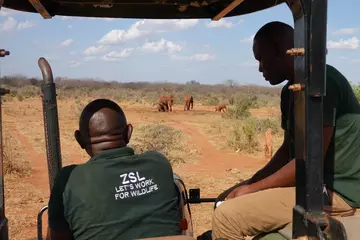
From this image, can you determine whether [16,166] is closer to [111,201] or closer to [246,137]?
[246,137]

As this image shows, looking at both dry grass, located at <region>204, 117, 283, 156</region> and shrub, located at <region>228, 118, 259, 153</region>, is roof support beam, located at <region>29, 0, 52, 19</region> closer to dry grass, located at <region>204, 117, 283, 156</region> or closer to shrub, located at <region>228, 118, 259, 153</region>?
dry grass, located at <region>204, 117, 283, 156</region>

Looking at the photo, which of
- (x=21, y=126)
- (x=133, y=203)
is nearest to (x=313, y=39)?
(x=133, y=203)

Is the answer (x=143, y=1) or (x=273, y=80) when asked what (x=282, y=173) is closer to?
(x=273, y=80)

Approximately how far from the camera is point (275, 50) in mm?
2697

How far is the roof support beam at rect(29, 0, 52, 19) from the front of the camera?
2.73 metres

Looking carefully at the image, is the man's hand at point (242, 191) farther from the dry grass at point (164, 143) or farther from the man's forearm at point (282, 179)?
the dry grass at point (164, 143)

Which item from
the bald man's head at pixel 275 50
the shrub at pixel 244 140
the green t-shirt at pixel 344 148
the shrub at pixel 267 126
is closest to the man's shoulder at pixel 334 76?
the green t-shirt at pixel 344 148

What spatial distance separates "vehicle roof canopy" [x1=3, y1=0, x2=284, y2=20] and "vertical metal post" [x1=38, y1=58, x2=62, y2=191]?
394 mm

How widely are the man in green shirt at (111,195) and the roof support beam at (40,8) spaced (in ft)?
2.80

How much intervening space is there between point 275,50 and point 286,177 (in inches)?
28.4

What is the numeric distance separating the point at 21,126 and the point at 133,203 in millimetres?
21460

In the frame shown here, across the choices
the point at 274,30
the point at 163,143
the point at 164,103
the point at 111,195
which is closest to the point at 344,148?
the point at 274,30

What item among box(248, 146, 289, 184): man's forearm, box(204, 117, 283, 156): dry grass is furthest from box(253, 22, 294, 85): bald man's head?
box(204, 117, 283, 156): dry grass

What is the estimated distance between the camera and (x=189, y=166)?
41.9 feet
